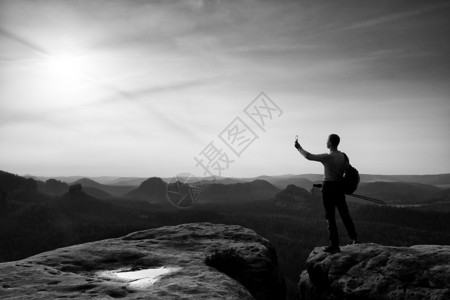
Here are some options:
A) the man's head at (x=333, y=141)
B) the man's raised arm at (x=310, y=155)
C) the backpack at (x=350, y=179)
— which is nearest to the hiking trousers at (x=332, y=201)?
the backpack at (x=350, y=179)

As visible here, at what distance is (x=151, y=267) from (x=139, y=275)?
1.22 metres

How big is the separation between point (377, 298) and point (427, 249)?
2.93 meters

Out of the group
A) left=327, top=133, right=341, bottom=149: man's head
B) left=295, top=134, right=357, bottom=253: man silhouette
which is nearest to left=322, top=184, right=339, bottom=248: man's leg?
left=295, top=134, right=357, bottom=253: man silhouette

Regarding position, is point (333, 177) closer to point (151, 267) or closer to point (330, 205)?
point (330, 205)

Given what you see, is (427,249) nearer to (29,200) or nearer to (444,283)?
(444,283)

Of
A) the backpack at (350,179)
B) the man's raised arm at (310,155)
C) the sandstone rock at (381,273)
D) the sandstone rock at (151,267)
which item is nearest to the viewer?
the sandstone rock at (151,267)

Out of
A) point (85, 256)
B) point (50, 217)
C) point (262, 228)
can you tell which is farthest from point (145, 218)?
point (85, 256)

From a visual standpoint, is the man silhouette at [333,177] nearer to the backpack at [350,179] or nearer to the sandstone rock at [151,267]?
the backpack at [350,179]

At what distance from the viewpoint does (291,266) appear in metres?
92.4

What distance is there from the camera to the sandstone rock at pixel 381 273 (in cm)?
844

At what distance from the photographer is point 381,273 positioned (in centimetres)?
941

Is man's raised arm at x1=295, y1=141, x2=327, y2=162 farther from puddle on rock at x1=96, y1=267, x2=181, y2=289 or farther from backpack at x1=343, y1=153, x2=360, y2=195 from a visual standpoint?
puddle on rock at x1=96, y1=267, x2=181, y2=289

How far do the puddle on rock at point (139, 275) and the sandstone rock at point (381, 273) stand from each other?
526cm

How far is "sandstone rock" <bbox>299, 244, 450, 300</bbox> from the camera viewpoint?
8438 millimetres
